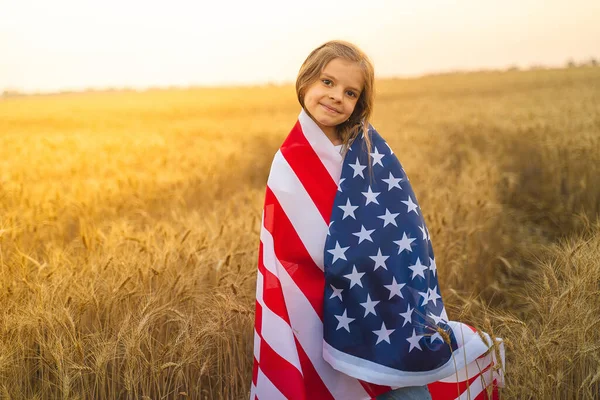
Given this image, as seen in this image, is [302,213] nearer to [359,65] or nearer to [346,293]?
[346,293]

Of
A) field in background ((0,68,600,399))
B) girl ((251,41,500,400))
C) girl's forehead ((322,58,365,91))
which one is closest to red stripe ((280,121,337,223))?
girl ((251,41,500,400))

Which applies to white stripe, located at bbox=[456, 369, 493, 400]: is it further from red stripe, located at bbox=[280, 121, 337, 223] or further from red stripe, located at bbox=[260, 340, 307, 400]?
red stripe, located at bbox=[280, 121, 337, 223]

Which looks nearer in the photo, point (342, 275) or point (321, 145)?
point (342, 275)

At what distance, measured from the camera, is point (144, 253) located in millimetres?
2633

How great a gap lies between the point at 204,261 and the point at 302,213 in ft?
3.10

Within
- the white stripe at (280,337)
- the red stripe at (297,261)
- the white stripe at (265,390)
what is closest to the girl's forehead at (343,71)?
the red stripe at (297,261)

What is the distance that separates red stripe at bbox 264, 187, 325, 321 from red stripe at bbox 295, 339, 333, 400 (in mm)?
155

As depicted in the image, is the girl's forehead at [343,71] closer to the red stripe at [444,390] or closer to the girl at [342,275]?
the girl at [342,275]

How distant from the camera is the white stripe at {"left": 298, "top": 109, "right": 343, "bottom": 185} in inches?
69.2

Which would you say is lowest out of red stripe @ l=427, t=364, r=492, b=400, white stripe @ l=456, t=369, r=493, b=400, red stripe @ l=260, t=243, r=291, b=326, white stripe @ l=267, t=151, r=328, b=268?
red stripe @ l=427, t=364, r=492, b=400

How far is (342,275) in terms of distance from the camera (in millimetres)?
1646

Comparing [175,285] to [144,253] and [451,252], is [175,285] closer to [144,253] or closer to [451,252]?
[144,253]

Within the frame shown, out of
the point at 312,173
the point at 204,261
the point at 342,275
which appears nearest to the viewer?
the point at 342,275

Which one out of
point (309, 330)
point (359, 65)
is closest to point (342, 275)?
point (309, 330)
